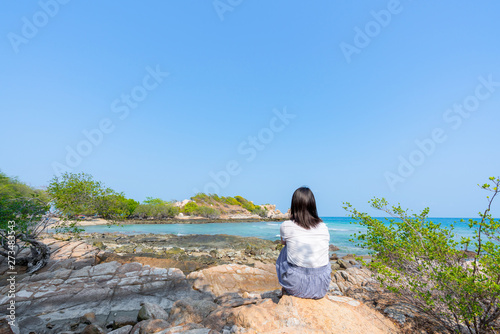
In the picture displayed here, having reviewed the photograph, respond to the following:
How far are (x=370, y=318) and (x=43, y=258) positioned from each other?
10.2 metres

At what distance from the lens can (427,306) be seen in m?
3.40

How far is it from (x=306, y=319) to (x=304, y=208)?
136 centimetres

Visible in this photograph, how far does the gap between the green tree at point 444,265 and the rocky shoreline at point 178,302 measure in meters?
0.53

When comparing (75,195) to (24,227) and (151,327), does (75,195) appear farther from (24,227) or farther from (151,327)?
(151,327)

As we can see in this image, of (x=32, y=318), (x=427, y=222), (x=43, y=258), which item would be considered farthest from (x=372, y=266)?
(x=43, y=258)

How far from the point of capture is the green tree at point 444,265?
2.88m

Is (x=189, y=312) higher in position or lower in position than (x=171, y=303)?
higher

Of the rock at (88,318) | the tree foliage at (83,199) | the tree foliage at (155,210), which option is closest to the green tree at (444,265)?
the rock at (88,318)

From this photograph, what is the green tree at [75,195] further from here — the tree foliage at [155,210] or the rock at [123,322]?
the tree foliage at [155,210]

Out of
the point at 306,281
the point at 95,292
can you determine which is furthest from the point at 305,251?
the point at 95,292

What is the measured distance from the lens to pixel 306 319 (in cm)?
301

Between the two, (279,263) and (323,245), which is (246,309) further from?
(323,245)

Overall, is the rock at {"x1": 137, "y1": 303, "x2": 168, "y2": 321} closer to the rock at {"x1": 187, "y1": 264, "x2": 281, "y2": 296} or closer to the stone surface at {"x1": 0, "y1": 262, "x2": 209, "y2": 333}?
the stone surface at {"x1": 0, "y1": 262, "x2": 209, "y2": 333}

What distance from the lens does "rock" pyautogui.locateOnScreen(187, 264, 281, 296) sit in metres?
7.32
